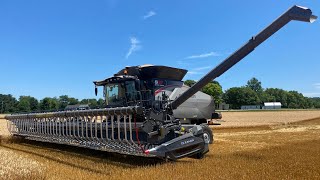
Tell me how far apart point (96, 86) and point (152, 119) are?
4611 millimetres

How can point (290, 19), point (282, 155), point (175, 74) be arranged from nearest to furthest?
point (290, 19)
point (282, 155)
point (175, 74)

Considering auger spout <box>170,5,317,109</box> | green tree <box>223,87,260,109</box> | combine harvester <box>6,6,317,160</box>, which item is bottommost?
combine harvester <box>6,6,317,160</box>

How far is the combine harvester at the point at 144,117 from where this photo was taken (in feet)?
24.5

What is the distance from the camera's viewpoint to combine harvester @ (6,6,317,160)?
24.5 feet

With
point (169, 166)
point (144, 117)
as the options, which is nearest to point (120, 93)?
point (144, 117)

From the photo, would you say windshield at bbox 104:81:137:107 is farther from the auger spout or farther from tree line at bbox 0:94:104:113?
tree line at bbox 0:94:104:113

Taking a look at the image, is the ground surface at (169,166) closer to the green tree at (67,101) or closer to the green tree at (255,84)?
the green tree at (67,101)

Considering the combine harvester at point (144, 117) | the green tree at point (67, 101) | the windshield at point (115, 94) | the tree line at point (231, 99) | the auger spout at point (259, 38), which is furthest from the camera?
the tree line at point (231, 99)

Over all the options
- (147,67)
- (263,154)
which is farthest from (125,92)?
(263,154)

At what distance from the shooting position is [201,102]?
44.4 ft

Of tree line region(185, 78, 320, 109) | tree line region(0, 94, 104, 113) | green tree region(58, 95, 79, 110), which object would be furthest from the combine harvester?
tree line region(185, 78, 320, 109)

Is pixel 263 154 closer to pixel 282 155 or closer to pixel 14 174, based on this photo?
pixel 282 155

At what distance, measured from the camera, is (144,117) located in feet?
25.5

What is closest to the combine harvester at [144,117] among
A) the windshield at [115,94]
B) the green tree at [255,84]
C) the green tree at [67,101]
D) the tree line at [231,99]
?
the windshield at [115,94]
